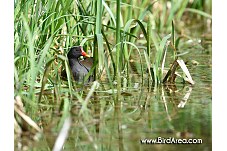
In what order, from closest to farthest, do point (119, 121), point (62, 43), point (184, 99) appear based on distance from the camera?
point (119, 121) < point (184, 99) < point (62, 43)

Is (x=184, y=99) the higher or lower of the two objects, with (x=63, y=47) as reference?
lower

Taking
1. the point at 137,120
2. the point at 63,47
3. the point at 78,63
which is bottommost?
the point at 137,120

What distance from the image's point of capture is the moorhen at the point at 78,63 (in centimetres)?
582

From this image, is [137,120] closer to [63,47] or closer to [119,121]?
[119,121]

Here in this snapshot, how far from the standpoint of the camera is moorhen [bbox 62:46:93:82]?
19.1 ft

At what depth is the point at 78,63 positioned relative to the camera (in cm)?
601

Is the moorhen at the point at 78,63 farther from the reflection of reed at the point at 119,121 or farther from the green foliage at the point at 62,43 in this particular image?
the reflection of reed at the point at 119,121

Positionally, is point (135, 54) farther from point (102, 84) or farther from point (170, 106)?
point (170, 106)

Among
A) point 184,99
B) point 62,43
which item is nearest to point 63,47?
point 62,43

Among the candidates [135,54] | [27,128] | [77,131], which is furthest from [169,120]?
[135,54]

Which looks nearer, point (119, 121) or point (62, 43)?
point (119, 121)

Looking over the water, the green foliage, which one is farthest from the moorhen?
the water

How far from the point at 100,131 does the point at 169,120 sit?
53 cm

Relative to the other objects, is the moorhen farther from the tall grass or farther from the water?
the water
